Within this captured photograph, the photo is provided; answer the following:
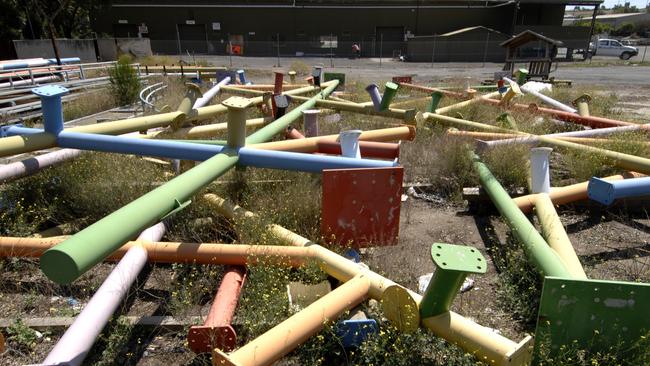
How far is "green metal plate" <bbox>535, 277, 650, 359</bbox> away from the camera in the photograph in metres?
2.02

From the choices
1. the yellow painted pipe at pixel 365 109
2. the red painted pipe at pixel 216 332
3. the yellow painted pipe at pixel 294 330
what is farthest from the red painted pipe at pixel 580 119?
the red painted pipe at pixel 216 332

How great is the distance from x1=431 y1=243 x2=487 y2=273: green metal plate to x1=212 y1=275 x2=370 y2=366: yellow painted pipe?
58cm

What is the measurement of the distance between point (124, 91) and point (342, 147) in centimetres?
774

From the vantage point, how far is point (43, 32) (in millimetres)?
29234

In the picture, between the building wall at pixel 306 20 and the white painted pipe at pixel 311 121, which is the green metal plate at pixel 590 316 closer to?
the white painted pipe at pixel 311 121

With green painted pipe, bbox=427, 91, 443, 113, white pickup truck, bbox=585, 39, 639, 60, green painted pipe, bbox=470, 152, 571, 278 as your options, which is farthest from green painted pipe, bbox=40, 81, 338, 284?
white pickup truck, bbox=585, 39, 639, 60

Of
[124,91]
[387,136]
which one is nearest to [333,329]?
[387,136]

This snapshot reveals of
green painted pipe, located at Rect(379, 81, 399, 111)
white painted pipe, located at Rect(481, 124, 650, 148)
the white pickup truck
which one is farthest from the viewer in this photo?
the white pickup truck

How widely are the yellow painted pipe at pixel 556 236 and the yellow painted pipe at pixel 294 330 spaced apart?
1310 millimetres

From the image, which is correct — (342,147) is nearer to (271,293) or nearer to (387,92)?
(271,293)

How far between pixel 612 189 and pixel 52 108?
459cm

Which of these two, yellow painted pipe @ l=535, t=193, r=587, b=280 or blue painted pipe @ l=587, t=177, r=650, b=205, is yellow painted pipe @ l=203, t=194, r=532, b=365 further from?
blue painted pipe @ l=587, t=177, r=650, b=205

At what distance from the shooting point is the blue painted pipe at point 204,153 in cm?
345

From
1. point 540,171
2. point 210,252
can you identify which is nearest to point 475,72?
point 540,171
